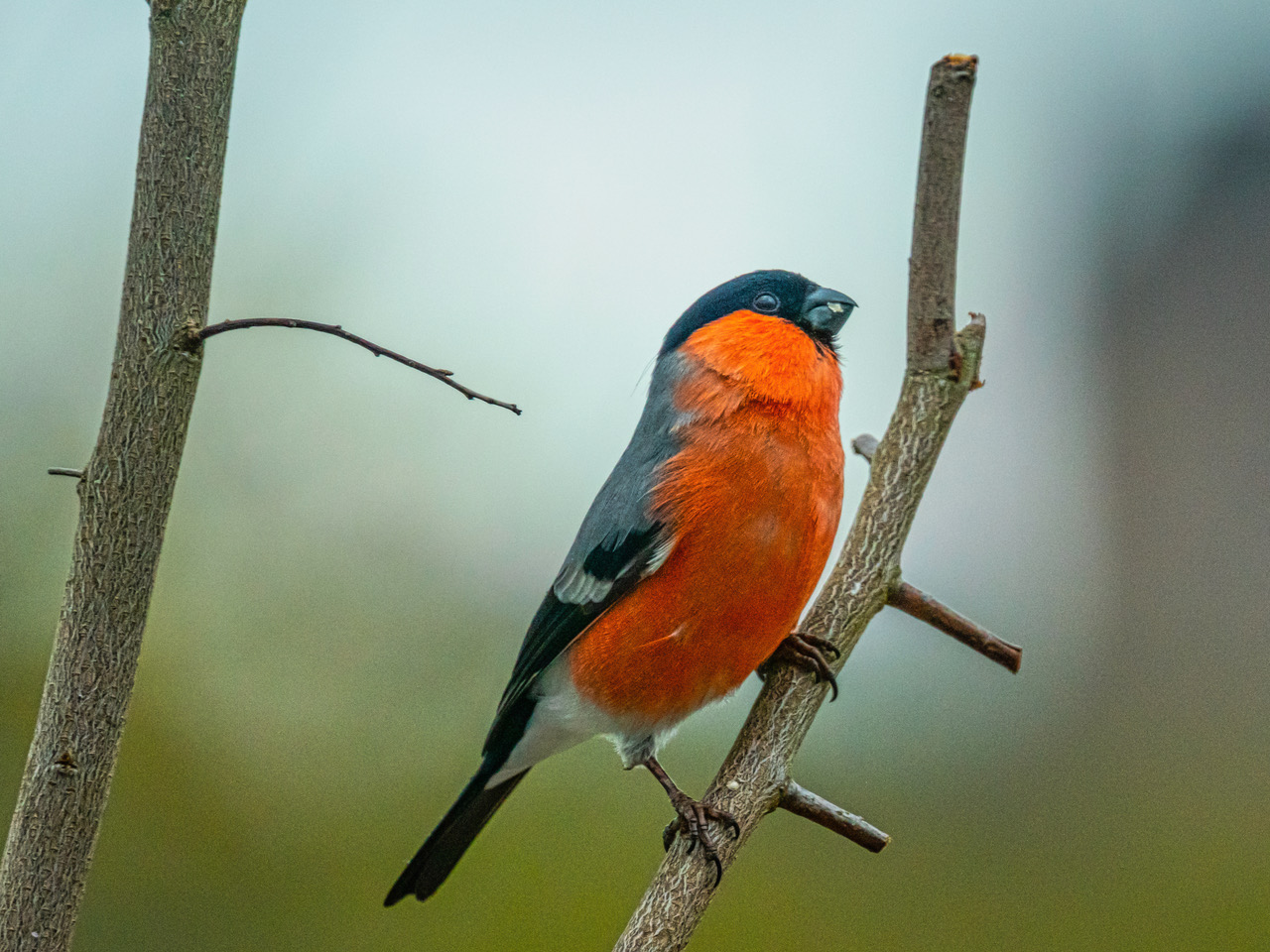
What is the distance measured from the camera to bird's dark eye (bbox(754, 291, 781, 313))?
2.16 meters

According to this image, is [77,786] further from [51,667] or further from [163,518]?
[163,518]

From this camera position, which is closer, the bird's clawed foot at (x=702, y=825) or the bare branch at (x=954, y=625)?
the bird's clawed foot at (x=702, y=825)

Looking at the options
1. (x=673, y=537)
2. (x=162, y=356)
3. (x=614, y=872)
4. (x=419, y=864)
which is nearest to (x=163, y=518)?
(x=162, y=356)

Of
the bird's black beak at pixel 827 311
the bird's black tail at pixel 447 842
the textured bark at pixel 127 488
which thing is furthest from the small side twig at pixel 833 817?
the textured bark at pixel 127 488

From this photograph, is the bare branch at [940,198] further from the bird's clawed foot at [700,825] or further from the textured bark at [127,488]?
the textured bark at [127,488]

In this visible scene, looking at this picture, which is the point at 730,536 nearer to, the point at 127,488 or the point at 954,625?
the point at 954,625

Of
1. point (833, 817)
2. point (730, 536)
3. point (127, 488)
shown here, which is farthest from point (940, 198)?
point (127, 488)

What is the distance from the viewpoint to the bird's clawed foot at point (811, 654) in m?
1.95

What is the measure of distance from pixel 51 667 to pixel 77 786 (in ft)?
0.44

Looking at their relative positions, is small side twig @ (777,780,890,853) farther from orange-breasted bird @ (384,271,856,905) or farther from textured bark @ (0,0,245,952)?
textured bark @ (0,0,245,952)

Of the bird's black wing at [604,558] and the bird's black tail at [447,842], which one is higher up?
the bird's black wing at [604,558]

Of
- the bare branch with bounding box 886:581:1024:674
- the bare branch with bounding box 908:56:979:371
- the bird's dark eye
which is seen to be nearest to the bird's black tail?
the bare branch with bounding box 886:581:1024:674

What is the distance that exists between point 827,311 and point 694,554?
1.82ft

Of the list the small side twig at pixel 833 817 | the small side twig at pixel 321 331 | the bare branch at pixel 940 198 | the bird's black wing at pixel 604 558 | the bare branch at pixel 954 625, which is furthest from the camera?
the bird's black wing at pixel 604 558
